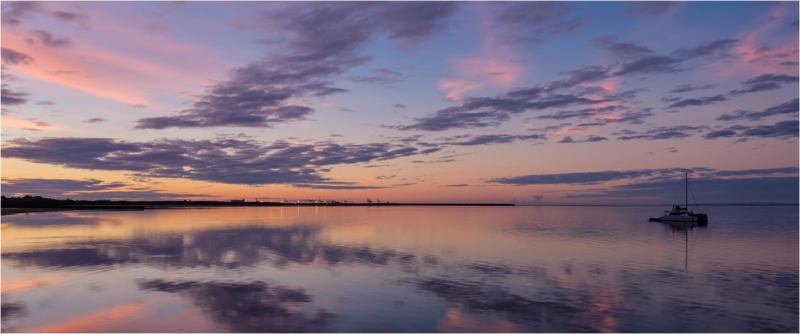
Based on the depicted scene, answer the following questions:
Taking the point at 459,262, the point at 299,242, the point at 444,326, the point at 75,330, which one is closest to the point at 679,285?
the point at 459,262

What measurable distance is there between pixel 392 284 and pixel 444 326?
29.7 feet

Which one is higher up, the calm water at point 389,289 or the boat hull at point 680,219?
the calm water at point 389,289

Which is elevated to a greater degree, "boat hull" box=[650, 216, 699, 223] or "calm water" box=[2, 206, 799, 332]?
"calm water" box=[2, 206, 799, 332]

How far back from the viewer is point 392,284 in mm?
28688

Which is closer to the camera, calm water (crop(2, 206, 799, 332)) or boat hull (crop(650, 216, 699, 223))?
calm water (crop(2, 206, 799, 332))

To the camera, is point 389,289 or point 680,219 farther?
point 680,219

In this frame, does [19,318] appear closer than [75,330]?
No

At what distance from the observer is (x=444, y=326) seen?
1989 cm

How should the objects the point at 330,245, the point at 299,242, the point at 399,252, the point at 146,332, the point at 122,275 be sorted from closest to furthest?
the point at 146,332, the point at 122,275, the point at 399,252, the point at 330,245, the point at 299,242

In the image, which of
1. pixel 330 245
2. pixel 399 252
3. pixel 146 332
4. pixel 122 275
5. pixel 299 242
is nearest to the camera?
pixel 146 332

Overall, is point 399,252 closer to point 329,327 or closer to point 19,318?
point 329,327

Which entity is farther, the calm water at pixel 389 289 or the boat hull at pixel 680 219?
the boat hull at pixel 680 219

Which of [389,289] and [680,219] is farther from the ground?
[389,289]

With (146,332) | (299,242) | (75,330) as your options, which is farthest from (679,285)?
(299,242)
